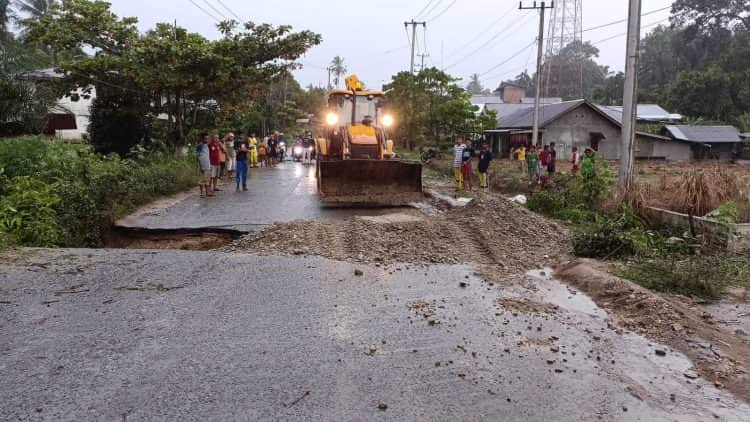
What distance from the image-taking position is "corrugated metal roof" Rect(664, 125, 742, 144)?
127ft

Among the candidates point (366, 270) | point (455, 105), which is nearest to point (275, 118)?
point (455, 105)

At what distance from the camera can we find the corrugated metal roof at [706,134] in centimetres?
3856

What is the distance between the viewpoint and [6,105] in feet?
52.4

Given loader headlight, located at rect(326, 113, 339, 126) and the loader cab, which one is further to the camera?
loader headlight, located at rect(326, 113, 339, 126)

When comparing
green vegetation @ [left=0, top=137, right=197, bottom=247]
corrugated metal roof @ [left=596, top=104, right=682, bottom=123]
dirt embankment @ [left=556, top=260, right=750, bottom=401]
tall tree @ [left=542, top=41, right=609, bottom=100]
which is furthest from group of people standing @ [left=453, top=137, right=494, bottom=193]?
tall tree @ [left=542, top=41, right=609, bottom=100]

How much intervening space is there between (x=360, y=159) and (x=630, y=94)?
6.04 meters

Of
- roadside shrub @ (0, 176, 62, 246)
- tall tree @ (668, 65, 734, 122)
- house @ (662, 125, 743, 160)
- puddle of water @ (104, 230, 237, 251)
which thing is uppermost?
tall tree @ (668, 65, 734, 122)

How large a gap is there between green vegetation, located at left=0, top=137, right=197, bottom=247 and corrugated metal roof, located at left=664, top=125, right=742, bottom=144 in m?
36.5

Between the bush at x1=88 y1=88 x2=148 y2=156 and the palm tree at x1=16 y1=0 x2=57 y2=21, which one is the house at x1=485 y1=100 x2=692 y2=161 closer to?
the bush at x1=88 y1=88 x2=148 y2=156

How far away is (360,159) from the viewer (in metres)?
13.4

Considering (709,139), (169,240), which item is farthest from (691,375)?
(709,139)

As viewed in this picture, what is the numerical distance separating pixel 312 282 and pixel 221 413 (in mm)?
3094

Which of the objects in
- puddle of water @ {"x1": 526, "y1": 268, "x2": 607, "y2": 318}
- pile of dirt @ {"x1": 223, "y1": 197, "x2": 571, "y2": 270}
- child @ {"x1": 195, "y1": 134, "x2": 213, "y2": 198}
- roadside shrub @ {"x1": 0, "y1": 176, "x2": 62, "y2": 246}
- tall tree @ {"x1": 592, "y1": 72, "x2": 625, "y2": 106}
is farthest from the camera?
tall tree @ {"x1": 592, "y1": 72, "x2": 625, "y2": 106}

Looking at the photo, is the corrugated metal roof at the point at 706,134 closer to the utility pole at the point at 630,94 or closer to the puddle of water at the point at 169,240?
the utility pole at the point at 630,94
